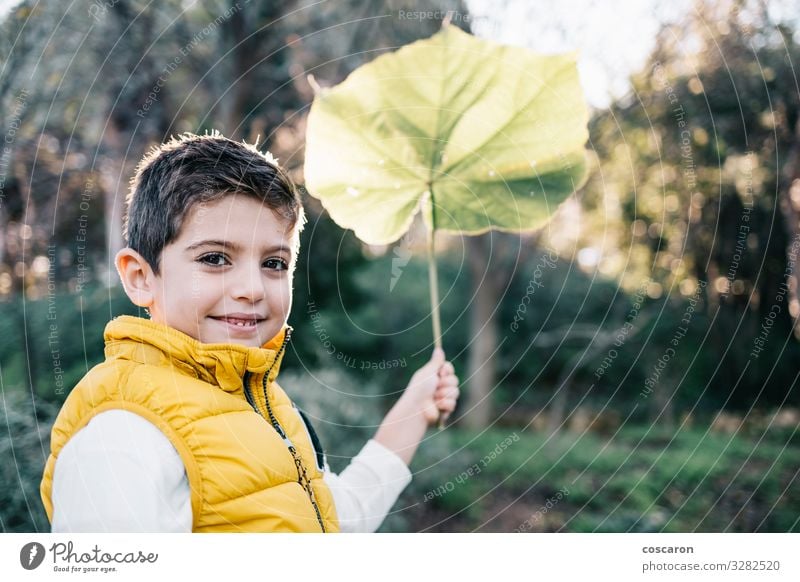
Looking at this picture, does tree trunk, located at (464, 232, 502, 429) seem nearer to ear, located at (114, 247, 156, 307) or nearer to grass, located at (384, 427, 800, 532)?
grass, located at (384, 427, 800, 532)

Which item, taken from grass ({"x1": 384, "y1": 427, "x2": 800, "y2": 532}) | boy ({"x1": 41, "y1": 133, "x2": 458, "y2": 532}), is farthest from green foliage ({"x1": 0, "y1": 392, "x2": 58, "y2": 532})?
grass ({"x1": 384, "y1": 427, "x2": 800, "y2": 532})

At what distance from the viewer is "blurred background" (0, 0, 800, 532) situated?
1.98 meters

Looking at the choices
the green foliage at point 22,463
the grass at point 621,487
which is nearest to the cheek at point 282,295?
the green foliage at point 22,463

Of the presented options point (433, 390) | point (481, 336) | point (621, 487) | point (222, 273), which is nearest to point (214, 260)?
point (222, 273)

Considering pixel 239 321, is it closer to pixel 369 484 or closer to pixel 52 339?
pixel 369 484

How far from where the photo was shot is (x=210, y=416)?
86 cm

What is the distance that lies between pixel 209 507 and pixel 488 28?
4.67ft

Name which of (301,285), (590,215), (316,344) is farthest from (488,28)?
(590,215)

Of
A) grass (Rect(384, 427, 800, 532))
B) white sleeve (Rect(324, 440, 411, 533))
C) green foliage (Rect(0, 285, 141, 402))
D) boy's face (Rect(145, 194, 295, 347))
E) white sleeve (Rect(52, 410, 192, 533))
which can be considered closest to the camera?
white sleeve (Rect(52, 410, 192, 533))

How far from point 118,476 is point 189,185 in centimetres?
36

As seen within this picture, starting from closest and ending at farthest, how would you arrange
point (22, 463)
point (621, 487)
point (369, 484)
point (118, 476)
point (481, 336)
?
point (118, 476) → point (369, 484) → point (22, 463) → point (621, 487) → point (481, 336)

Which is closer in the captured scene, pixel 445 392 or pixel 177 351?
pixel 177 351

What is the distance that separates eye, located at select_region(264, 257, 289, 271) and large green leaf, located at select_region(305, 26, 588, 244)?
20 centimetres
